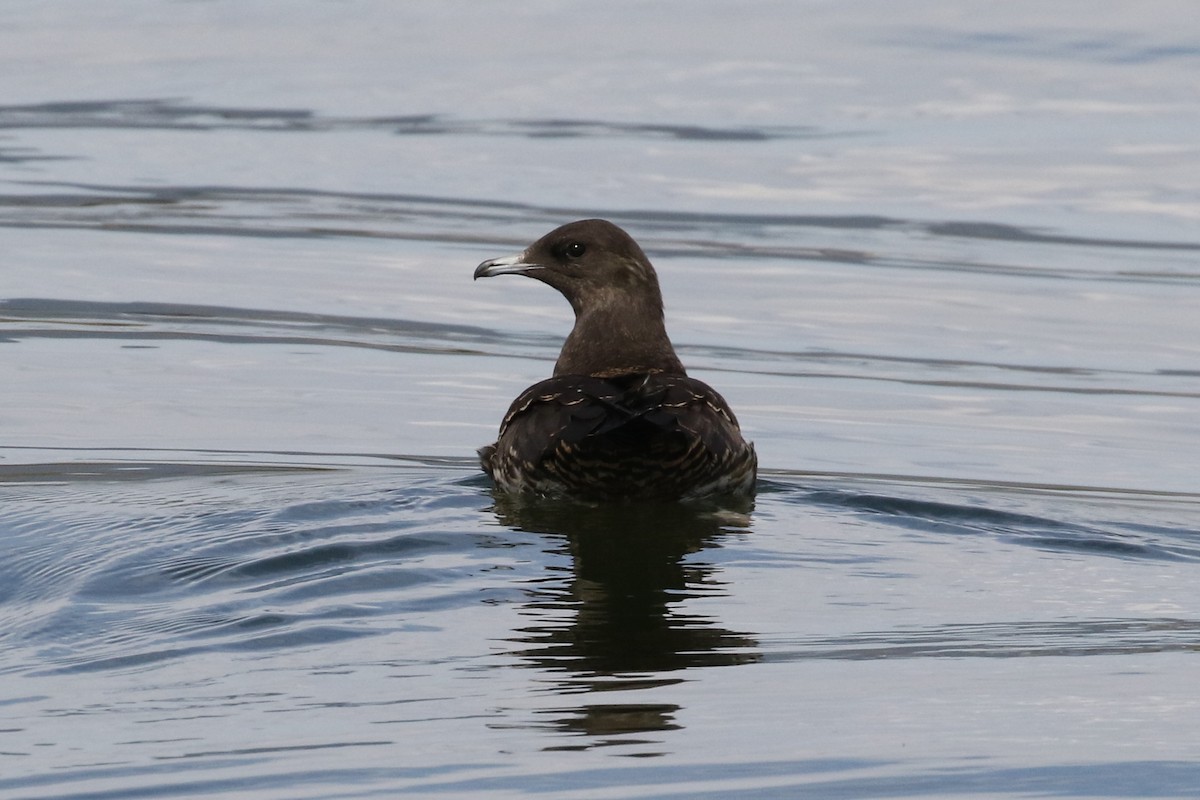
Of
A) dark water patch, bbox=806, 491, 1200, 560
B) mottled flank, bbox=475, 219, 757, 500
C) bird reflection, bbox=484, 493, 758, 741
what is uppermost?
mottled flank, bbox=475, 219, 757, 500

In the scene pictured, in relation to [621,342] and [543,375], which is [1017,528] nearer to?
[621,342]

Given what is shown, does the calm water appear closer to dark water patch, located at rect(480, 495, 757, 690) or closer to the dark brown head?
dark water patch, located at rect(480, 495, 757, 690)

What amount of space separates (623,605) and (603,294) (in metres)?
2.78

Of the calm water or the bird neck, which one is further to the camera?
the bird neck

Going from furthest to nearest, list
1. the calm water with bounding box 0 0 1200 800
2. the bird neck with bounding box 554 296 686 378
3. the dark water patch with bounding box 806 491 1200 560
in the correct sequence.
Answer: the bird neck with bounding box 554 296 686 378
the dark water patch with bounding box 806 491 1200 560
the calm water with bounding box 0 0 1200 800

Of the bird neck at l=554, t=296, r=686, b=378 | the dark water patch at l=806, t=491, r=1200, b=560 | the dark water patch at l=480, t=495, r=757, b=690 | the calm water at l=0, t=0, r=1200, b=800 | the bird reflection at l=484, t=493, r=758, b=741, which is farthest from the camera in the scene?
the bird neck at l=554, t=296, r=686, b=378

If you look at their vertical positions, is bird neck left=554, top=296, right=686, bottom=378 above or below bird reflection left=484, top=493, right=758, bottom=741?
above

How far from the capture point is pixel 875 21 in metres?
28.5

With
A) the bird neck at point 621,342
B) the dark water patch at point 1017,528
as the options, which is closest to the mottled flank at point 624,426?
the bird neck at point 621,342

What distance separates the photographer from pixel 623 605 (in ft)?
20.8

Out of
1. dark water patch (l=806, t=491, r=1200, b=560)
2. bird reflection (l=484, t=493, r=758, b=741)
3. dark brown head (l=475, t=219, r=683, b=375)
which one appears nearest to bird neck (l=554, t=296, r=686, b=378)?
dark brown head (l=475, t=219, r=683, b=375)

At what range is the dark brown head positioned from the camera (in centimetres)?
877

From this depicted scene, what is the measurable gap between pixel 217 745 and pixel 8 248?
1057cm

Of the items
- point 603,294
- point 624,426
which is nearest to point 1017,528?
point 624,426
